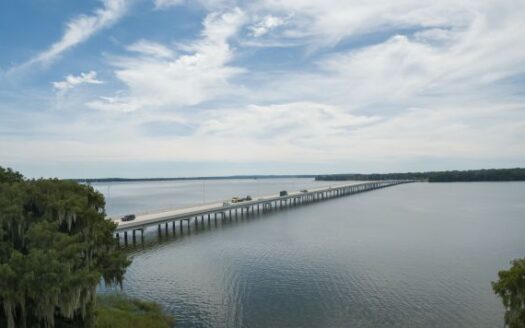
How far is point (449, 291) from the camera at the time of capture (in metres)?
32.7

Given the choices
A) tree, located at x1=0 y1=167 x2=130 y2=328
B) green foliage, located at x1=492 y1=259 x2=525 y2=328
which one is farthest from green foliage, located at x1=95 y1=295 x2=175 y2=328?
green foliage, located at x1=492 y1=259 x2=525 y2=328

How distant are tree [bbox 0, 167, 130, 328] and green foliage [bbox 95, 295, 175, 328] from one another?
102 inches

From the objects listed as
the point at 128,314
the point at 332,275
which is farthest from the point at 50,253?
the point at 332,275

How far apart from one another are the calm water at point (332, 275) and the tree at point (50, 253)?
8090mm

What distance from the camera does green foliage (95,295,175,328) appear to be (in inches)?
994

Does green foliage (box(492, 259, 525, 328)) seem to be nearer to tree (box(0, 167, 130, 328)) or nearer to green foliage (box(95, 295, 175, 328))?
tree (box(0, 167, 130, 328))

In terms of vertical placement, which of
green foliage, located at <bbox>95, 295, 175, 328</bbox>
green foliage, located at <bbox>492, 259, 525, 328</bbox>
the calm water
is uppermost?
green foliage, located at <bbox>492, 259, 525, 328</bbox>

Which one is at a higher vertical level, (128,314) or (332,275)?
(128,314)

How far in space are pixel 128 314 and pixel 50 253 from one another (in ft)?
41.8

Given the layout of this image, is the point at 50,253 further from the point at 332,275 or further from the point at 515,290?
the point at 332,275

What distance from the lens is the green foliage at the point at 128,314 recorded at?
82.8 feet

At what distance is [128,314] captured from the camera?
89.6ft

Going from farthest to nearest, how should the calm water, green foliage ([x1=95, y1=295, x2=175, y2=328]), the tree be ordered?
the calm water
green foliage ([x1=95, y1=295, x2=175, y2=328])
the tree

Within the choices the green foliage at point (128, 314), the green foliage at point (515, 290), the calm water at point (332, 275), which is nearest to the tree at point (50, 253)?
the green foliage at point (128, 314)
